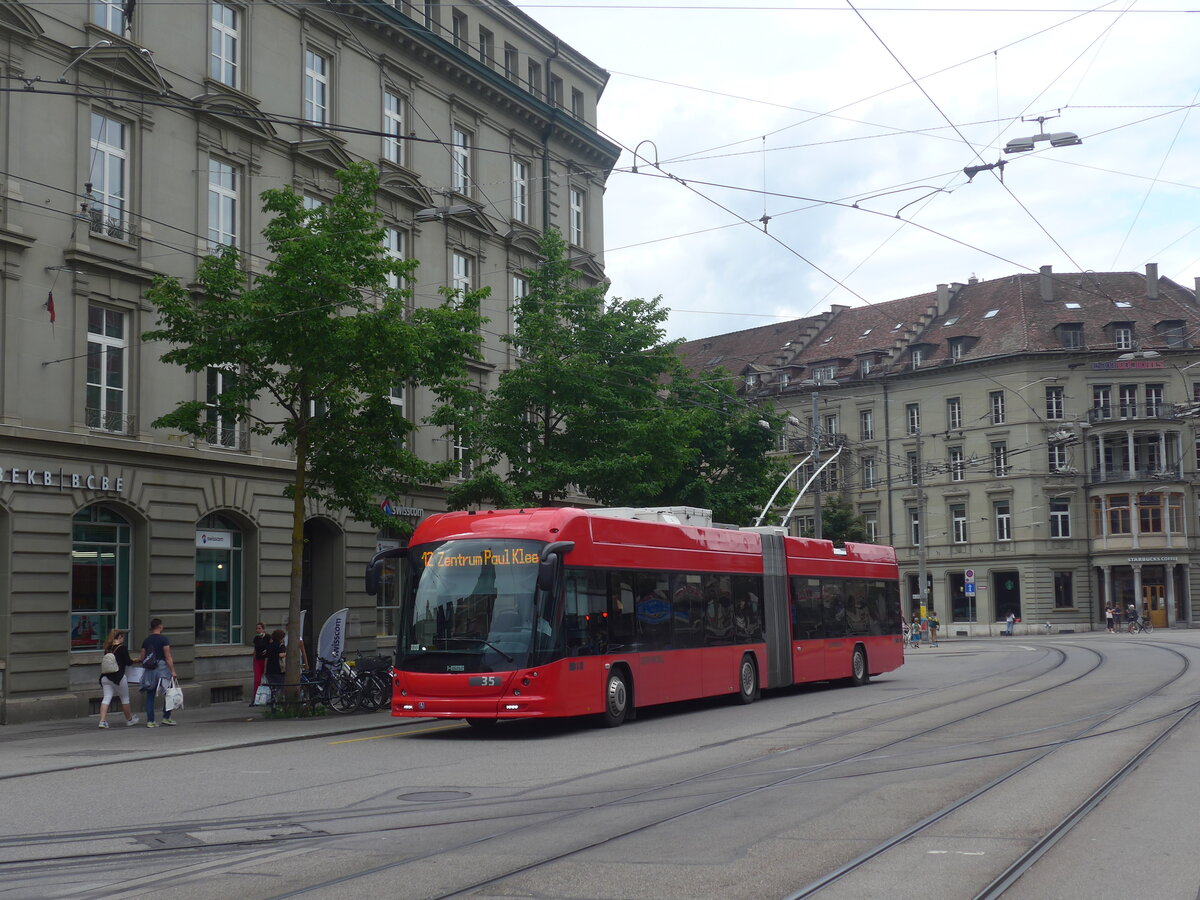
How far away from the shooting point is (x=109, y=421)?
24938mm

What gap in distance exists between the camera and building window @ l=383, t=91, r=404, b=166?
33.2 metres

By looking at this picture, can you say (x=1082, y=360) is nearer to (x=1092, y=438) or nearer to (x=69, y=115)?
(x=1092, y=438)

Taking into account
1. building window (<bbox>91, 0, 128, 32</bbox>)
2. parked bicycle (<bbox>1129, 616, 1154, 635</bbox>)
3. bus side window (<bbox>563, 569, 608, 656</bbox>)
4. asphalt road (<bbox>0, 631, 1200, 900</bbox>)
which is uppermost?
building window (<bbox>91, 0, 128, 32</bbox>)

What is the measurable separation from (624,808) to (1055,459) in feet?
215

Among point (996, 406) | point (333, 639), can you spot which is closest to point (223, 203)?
point (333, 639)

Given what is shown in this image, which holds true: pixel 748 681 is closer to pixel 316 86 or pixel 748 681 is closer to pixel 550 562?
pixel 550 562

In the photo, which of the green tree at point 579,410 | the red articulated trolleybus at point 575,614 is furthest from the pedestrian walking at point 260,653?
the green tree at point 579,410

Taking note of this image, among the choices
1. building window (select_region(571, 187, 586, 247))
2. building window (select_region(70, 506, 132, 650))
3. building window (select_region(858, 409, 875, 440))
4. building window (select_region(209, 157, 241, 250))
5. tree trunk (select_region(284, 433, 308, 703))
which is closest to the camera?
tree trunk (select_region(284, 433, 308, 703))

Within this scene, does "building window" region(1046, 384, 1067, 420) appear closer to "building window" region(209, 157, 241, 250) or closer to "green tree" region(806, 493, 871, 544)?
"green tree" region(806, 493, 871, 544)

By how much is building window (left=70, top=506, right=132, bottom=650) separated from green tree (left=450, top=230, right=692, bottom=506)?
752 cm

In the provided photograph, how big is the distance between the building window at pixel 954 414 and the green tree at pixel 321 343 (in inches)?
2170

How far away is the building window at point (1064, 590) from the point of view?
71.6 m

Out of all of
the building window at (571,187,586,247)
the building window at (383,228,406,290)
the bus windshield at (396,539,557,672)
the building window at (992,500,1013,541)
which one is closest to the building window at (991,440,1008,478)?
the building window at (992,500,1013,541)

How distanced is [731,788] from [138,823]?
16.5 ft
